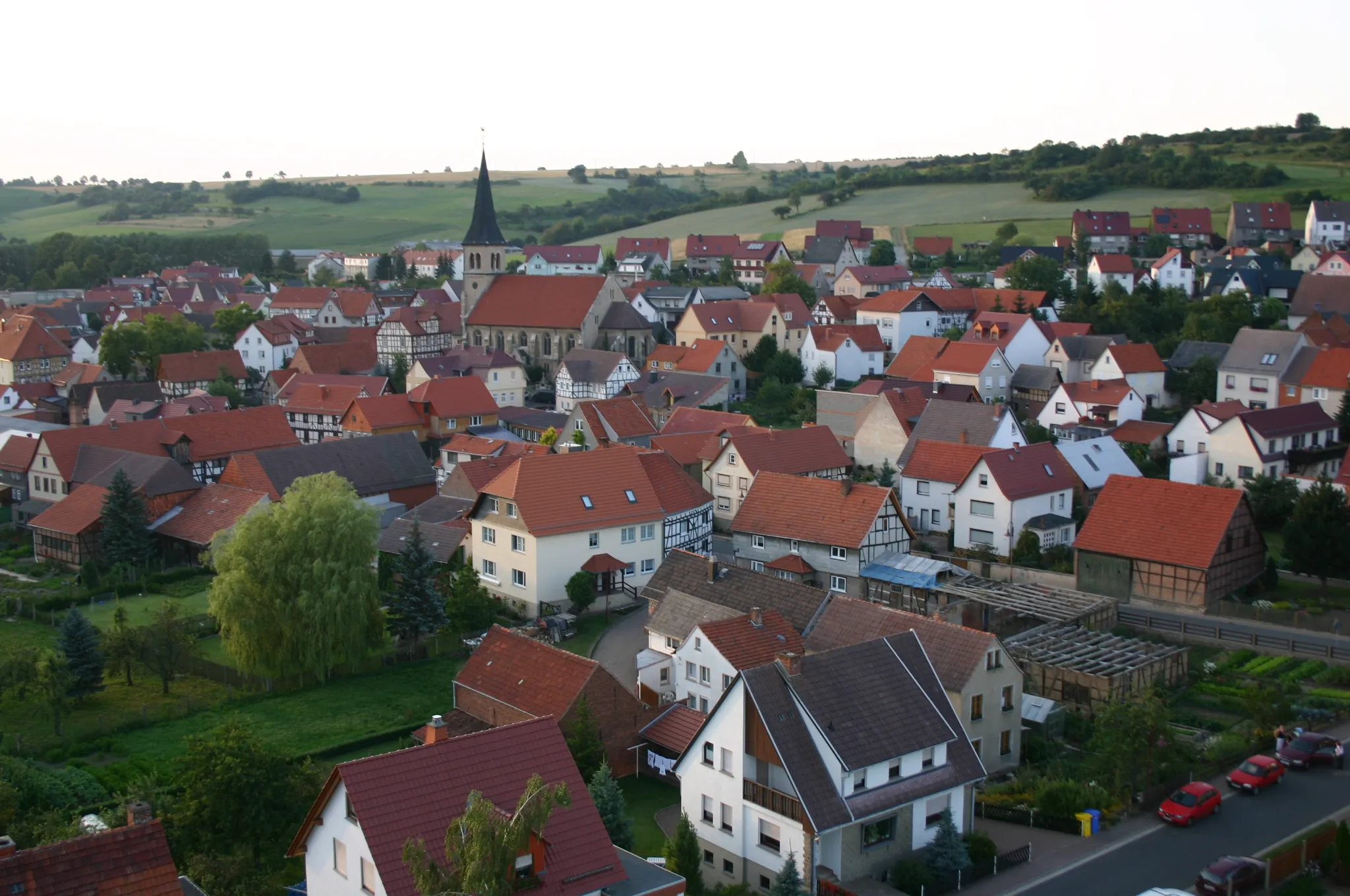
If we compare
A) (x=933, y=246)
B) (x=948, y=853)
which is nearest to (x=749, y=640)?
(x=948, y=853)

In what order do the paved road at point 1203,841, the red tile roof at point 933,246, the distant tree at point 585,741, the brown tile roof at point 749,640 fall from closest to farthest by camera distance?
the paved road at point 1203,841 → the distant tree at point 585,741 → the brown tile roof at point 749,640 → the red tile roof at point 933,246

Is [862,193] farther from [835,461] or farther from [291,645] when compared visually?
[291,645]

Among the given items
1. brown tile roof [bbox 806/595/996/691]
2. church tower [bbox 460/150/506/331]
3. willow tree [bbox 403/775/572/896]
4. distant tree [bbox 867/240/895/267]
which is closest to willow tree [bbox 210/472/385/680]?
brown tile roof [bbox 806/595/996/691]

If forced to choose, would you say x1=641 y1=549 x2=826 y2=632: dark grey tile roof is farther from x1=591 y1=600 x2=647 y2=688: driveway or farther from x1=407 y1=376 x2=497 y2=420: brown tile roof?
x1=407 y1=376 x2=497 y2=420: brown tile roof

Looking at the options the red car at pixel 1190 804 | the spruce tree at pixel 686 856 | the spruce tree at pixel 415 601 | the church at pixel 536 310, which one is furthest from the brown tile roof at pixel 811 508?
the church at pixel 536 310

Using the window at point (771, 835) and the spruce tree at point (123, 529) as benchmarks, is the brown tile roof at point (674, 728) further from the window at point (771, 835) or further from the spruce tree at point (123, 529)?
the spruce tree at point (123, 529)

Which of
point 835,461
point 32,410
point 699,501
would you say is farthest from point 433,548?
point 32,410

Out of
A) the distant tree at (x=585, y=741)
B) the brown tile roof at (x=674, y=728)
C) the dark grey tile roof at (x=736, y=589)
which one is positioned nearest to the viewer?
the distant tree at (x=585, y=741)
